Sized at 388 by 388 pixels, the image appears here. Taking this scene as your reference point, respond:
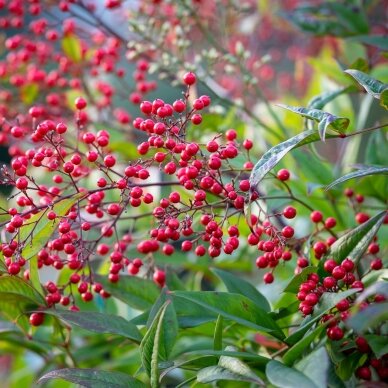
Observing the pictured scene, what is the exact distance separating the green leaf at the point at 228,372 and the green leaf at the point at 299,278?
0.18m

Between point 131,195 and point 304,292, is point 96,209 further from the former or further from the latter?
point 304,292

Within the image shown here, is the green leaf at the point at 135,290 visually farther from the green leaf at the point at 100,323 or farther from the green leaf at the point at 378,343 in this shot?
the green leaf at the point at 378,343

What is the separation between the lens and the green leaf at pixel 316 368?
71 centimetres

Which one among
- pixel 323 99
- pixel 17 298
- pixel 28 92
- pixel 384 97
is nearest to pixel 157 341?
pixel 17 298

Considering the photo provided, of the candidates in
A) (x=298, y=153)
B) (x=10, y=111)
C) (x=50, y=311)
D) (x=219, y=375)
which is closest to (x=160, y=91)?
(x=10, y=111)

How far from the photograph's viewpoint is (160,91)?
3580mm

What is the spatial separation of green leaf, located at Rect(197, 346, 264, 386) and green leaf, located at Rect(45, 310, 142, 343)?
206mm

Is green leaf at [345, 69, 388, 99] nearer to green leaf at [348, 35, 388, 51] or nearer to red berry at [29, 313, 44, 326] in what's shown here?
green leaf at [348, 35, 388, 51]

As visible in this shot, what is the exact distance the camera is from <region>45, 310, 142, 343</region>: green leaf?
38.3 inches

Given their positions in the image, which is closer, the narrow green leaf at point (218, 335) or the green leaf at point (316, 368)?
the green leaf at point (316, 368)

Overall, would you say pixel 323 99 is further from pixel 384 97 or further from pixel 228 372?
pixel 228 372

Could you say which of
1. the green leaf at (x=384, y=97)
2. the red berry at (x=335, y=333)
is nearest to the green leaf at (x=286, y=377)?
the red berry at (x=335, y=333)

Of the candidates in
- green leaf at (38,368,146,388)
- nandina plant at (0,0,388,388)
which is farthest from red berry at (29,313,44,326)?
green leaf at (38,368,146,388)

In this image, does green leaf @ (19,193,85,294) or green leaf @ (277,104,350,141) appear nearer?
green leaf @ (277,104,350,141)
